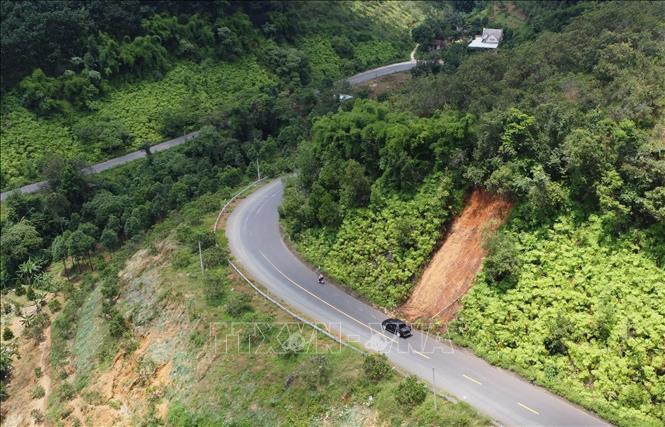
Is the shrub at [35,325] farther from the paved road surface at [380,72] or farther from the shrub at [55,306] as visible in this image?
the paved road surface at [380,72]

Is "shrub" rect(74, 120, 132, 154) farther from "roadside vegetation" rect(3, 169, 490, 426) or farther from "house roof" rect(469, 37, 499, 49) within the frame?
"house roof" rect(469, 37, 499, 49)

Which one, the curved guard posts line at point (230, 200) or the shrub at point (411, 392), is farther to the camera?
the curved guard posts line at point (230, 200)

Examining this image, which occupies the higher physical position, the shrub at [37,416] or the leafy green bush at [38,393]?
the shrub at [37,416]

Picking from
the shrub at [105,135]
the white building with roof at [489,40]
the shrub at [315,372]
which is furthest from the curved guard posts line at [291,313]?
the white building with roof at [489,40]

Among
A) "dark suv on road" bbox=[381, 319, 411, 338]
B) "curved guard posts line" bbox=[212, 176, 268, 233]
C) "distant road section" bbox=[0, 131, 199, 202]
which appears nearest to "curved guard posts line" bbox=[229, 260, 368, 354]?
"dark suv on road" bbox=[381, 319, 411, 338]

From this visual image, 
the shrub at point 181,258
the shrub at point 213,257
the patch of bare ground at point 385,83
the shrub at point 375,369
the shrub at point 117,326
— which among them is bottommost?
the shrub at point 117,326

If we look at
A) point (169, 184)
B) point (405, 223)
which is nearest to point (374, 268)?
point (405, 223)

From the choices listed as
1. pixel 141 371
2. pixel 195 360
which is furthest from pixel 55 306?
pixel 195 360
